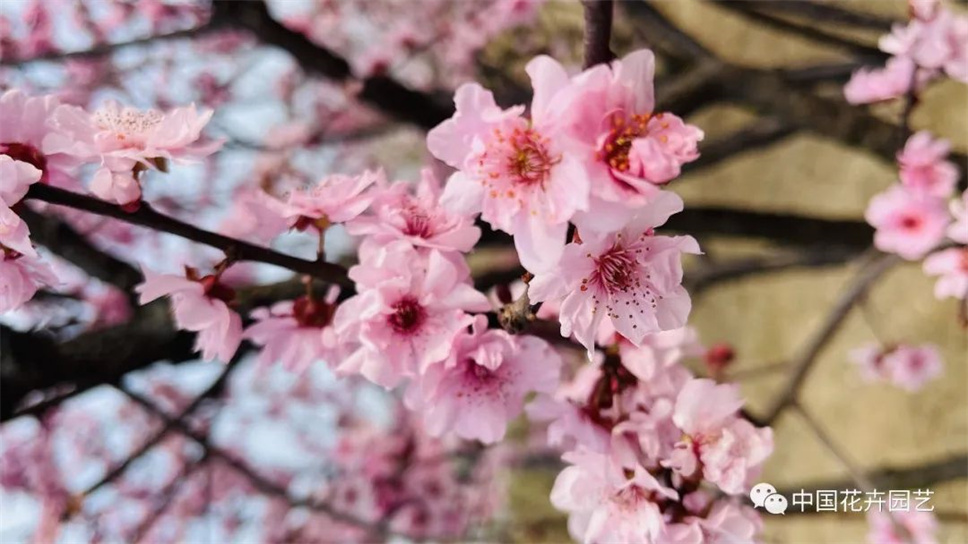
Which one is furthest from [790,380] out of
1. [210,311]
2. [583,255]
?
[210,311]

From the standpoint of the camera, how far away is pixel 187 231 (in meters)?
0.65

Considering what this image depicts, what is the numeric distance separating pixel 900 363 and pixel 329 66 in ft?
5.31

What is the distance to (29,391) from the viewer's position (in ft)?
3.18

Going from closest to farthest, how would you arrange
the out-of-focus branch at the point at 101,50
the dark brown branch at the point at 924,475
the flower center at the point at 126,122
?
1. the flower center at the point at 126,122
2. the out-of-focus branch at the point at 101,50
3. the dark brown branch at the point at 924,475

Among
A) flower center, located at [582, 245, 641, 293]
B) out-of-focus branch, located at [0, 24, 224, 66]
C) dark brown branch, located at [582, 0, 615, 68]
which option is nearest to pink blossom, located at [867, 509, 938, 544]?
flower center, located at [582, 245, 641, 293]

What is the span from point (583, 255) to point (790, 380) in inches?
46.0

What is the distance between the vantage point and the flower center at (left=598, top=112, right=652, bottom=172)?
47 cm

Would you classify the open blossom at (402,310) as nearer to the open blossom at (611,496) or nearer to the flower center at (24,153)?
the open blossom at (611,496)

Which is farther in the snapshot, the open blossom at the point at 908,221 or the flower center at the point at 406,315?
the open blossom at the point at 908,221

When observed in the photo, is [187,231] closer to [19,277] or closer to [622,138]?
[19,277]

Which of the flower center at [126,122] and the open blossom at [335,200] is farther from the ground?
the flower center at [126,122]

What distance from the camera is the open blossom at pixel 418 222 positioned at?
2.15ft

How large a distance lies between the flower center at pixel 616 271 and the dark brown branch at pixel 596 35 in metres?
0.17

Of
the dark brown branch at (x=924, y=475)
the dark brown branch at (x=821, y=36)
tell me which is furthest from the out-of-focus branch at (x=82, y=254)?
the dark brown branch at (x=821, y=36)
